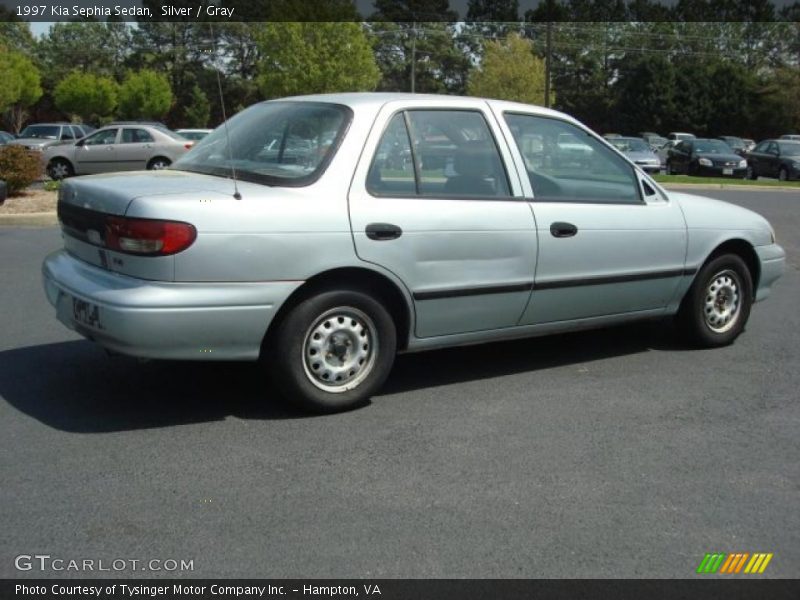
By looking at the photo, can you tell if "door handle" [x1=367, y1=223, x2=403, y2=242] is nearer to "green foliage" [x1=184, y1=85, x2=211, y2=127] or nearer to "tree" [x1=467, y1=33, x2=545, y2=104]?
"tree" [x1=467, y1=33, x2=545, y2=104]

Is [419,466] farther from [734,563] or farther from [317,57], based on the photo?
[317,57]

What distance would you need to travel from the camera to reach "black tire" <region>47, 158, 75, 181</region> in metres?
22.9

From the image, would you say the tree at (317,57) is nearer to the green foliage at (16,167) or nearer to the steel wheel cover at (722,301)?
the green foliage at (16,167)

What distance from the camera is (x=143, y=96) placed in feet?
186

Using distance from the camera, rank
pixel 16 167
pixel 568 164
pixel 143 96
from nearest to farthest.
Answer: pixel 568 164 → pixel 16 167 → pixel 143 96

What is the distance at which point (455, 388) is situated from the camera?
561 centimetres

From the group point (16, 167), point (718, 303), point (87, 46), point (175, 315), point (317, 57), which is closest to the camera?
point (175, 315)

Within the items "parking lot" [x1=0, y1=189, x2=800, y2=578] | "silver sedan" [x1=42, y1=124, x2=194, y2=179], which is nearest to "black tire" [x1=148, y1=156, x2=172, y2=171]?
"silver sedan" [x1=42, y1=124, x2=194, y2=179]

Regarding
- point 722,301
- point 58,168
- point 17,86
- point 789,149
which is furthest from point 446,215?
point 17,86

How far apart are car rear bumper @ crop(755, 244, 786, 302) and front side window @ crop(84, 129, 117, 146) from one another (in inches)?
750

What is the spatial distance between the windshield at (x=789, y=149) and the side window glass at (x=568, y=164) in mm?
28726

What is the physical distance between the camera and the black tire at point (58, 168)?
22891mm

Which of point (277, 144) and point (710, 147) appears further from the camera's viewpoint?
point (710, 147)

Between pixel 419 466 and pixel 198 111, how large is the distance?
60759mm
